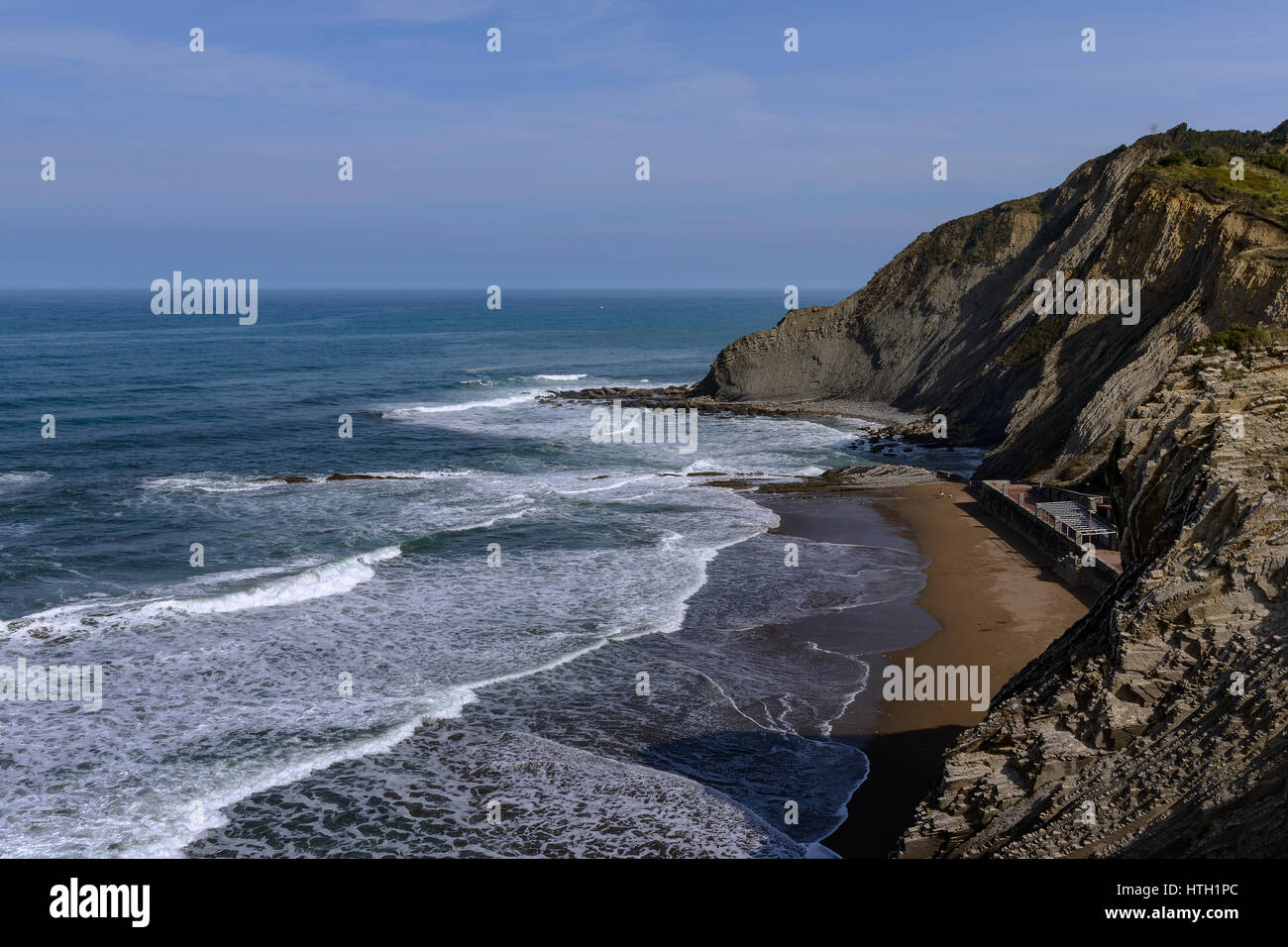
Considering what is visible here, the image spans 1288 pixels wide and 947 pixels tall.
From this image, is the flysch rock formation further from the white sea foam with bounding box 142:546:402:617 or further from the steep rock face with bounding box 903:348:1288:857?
the white sea foam with bounding box 142:546:402:617

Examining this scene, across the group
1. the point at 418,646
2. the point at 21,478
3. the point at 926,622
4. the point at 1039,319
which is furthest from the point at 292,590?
the point at 1039,319

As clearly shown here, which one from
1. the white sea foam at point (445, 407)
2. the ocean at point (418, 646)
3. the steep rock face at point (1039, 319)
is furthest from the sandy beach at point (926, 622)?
the white sea foam at point (445, 407)

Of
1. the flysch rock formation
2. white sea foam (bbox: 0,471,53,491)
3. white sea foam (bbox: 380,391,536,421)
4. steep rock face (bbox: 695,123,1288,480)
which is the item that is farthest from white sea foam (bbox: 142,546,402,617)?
white sea foam (bbox: 380,391,536,421)

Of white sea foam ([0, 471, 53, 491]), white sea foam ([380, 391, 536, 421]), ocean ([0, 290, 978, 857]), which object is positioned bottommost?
ocean ([0, 290, 978, 857])

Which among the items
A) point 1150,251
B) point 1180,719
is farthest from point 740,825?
point 1150,251

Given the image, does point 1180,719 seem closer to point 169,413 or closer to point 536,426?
point 536,426
